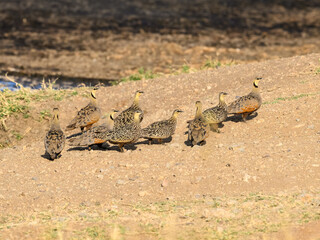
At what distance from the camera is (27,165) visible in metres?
11.3

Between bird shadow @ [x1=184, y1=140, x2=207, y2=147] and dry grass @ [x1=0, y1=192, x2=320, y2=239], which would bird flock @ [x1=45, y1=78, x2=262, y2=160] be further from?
dry grass @ [x1=0, y1=192, x2=320, y2=239]

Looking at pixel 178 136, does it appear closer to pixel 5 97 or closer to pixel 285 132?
pixel 285 132

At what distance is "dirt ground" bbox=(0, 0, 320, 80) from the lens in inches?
889

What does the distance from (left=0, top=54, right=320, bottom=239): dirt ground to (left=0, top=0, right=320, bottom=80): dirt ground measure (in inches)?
281

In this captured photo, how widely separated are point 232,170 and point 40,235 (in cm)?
332

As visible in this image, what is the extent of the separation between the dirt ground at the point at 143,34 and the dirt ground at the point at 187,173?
7.13m

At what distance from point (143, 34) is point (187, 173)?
16531mm

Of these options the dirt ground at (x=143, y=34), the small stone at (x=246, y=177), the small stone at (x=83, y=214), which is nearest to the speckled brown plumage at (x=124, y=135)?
the small stone at (x=246, y=177)

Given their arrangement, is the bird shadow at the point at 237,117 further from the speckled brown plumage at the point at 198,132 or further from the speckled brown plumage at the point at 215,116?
the speckled brown plumage at the point at 198,132

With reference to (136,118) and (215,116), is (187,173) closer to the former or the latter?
(215,116)

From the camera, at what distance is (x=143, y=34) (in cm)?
2617

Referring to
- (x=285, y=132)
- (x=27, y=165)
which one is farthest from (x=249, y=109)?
(x=27, y=165)

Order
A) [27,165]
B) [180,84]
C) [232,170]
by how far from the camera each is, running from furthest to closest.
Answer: [180,84] → [27,165] → [232,170]

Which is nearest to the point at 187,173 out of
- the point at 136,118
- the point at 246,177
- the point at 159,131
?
the point at 246,177
